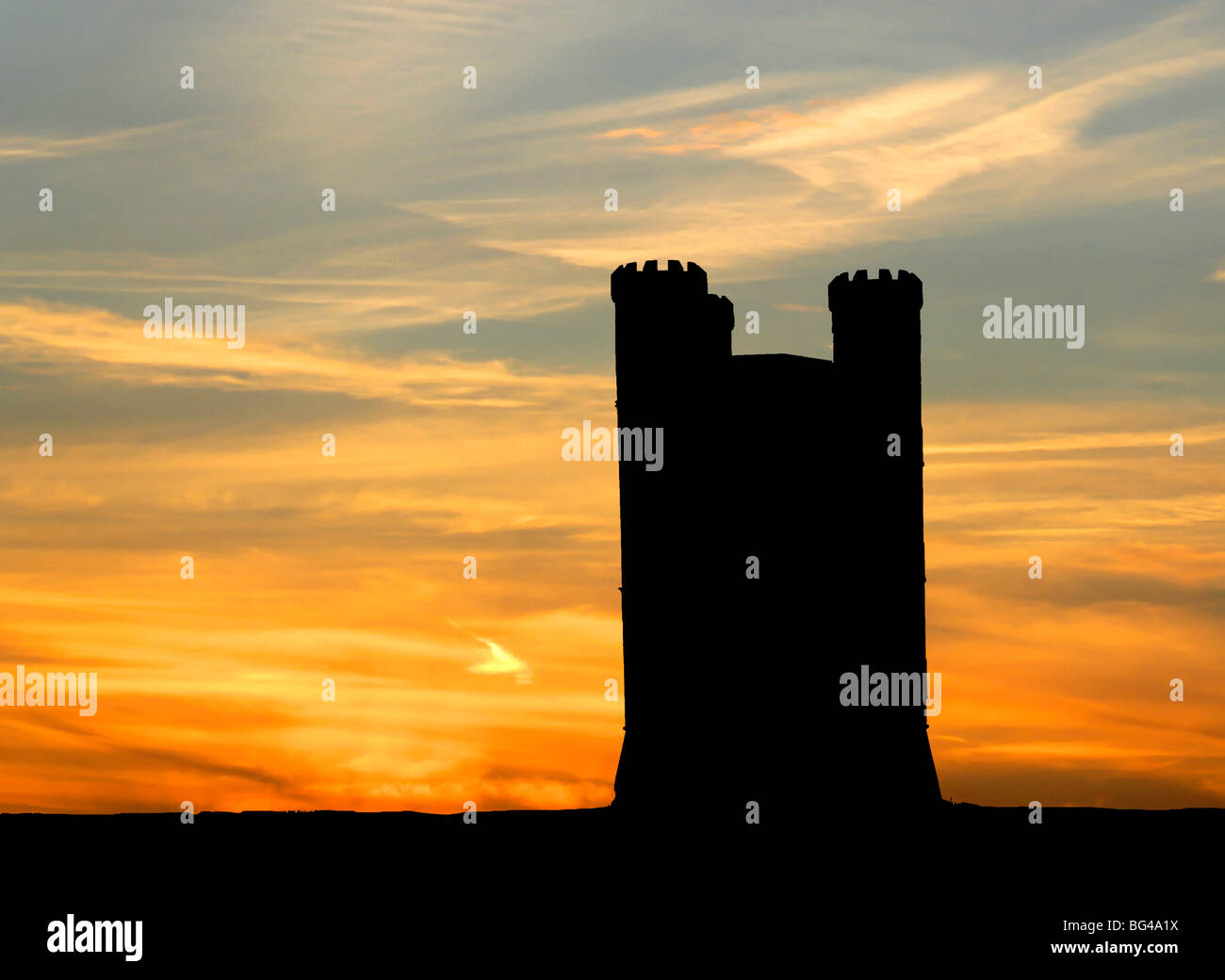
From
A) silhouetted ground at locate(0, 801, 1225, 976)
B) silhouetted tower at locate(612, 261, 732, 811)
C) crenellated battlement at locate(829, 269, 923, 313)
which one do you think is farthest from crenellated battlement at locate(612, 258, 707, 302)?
silhouetted ground at locate(0, 801, 1225, 976)

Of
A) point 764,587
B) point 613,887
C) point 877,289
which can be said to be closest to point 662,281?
point 877,289

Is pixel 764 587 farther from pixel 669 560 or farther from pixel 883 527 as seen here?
pixel 883 527

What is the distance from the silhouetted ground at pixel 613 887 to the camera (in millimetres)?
33906

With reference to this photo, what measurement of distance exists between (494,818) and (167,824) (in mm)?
7661

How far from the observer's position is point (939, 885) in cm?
3716

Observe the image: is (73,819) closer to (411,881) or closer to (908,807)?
(411,881)

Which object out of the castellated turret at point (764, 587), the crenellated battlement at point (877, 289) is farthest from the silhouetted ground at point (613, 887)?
the crenellated battlement at point (877, 289)

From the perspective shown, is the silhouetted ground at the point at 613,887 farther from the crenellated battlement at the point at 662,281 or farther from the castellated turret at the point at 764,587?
the crenellated battlement at the point at 662,281

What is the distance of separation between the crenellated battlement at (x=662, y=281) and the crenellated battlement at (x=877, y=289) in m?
3.21

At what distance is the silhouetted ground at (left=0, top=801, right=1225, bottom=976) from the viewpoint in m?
33.9

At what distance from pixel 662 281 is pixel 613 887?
44.4ft

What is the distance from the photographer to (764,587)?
125 feet

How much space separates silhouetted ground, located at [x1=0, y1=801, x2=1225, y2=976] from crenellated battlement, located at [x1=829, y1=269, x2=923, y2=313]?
1157 centimetres

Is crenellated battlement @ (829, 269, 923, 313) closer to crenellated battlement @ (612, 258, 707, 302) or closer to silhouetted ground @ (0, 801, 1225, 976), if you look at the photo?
crenellated battlement @ (612, 258, 707, 302)
